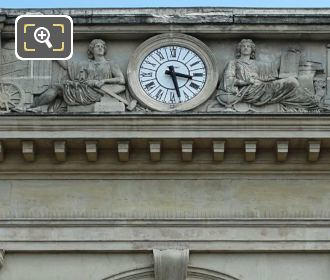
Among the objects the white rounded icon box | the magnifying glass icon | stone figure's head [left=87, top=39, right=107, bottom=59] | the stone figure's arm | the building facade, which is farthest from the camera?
stone figure's head [left=87, top=39, right=107, bottom=59]

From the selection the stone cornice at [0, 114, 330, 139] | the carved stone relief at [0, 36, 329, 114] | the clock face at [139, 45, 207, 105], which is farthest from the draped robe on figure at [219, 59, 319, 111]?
the stone cornice at [0, 114, 330, 139]

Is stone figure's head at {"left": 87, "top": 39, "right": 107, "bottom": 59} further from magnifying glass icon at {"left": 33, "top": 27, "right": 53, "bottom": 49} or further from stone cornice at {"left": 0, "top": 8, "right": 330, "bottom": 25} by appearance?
magnifying glass icon at {"left": 33, "top": 27, "right": 53, "bottom": 49}

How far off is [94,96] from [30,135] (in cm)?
142

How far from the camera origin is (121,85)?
27438 mm

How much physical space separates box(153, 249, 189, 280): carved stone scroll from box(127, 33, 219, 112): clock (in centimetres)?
239

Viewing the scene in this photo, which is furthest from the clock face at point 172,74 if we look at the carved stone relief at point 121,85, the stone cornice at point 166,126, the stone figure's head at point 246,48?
the stone cornice at point 166,126

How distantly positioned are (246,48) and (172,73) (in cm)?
130

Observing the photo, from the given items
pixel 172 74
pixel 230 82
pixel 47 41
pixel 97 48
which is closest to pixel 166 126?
pixel 172 74

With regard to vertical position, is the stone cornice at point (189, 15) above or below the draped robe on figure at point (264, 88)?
above

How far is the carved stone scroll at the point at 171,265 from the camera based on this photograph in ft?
86.2

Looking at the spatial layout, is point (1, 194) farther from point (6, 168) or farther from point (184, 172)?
point (184, 172)

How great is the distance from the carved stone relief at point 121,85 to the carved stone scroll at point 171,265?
92.0 inches

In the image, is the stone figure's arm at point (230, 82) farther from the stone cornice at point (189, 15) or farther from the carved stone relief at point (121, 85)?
the stone cornice at point (189, 15)

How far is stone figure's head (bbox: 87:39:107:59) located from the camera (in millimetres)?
27703
